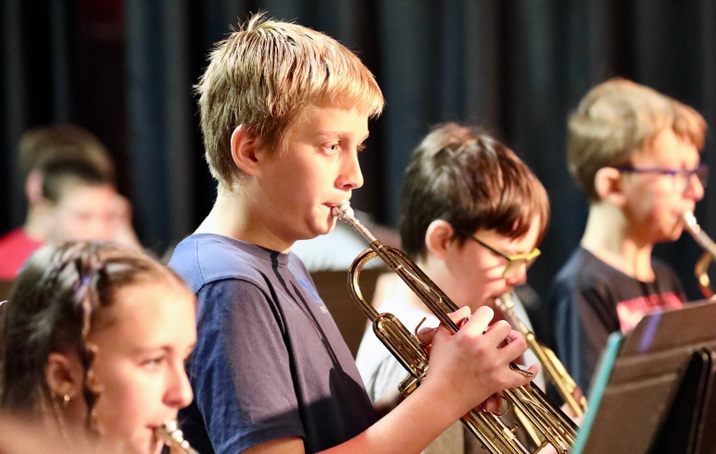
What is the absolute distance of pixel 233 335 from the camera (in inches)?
47.2

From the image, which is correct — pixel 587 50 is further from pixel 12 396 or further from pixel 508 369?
pixel 12 396

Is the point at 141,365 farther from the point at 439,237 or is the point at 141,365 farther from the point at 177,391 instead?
the point at 439,237

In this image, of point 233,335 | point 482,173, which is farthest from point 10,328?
point 482,173

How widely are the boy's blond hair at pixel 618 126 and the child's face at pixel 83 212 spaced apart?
1.25m

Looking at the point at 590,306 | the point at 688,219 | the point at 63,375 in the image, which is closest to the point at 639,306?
the point at 590,306

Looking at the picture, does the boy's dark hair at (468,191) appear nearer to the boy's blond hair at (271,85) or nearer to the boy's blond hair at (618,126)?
the boy's blond hair at (271,85)

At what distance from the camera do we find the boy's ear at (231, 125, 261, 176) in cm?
132

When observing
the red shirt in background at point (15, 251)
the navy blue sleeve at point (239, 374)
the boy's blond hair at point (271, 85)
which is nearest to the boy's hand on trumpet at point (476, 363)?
the navy blue sleeve at point (239, 374)

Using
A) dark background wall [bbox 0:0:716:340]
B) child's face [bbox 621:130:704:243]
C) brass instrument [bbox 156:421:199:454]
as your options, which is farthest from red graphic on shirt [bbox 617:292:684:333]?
brass instrument [bbox 156:421:199:454]

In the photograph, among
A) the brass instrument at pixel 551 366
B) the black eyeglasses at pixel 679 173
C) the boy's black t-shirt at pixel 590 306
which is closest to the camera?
the brass instrument at pixel 551 366

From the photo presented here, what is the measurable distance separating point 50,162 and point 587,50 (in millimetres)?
1550

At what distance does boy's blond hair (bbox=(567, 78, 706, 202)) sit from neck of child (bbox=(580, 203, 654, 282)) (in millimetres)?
69

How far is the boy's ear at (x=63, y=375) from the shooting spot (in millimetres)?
1019

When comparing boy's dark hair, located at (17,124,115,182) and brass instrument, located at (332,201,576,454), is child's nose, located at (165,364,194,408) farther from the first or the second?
boy's dark hair, located at (17,124,115,182)
